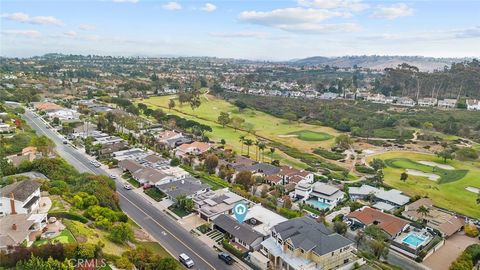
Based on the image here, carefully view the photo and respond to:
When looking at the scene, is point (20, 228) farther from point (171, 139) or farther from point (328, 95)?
point (328, 95)

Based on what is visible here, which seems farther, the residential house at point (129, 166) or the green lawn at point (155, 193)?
the residential house at point (129, 166)

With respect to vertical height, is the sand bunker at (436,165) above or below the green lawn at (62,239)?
below

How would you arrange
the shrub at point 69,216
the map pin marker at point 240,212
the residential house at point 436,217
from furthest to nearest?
the residential house at point 436,217 → the map pin marker at point 240,212 → the shrub at point 69,216

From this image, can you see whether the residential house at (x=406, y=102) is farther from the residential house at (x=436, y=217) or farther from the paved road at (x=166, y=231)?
the paved road at (x=166, y=231)

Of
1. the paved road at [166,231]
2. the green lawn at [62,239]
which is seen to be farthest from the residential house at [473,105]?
the green lawn at [62,239]

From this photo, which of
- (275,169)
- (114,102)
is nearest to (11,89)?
(114,102)

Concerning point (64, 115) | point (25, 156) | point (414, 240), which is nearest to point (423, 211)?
point (414, 240)

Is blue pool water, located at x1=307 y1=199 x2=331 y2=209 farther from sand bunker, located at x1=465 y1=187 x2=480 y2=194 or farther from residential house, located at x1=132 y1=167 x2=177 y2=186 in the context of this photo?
sand bunker, located at x1=465 y1=187 x2=480 y2=194
